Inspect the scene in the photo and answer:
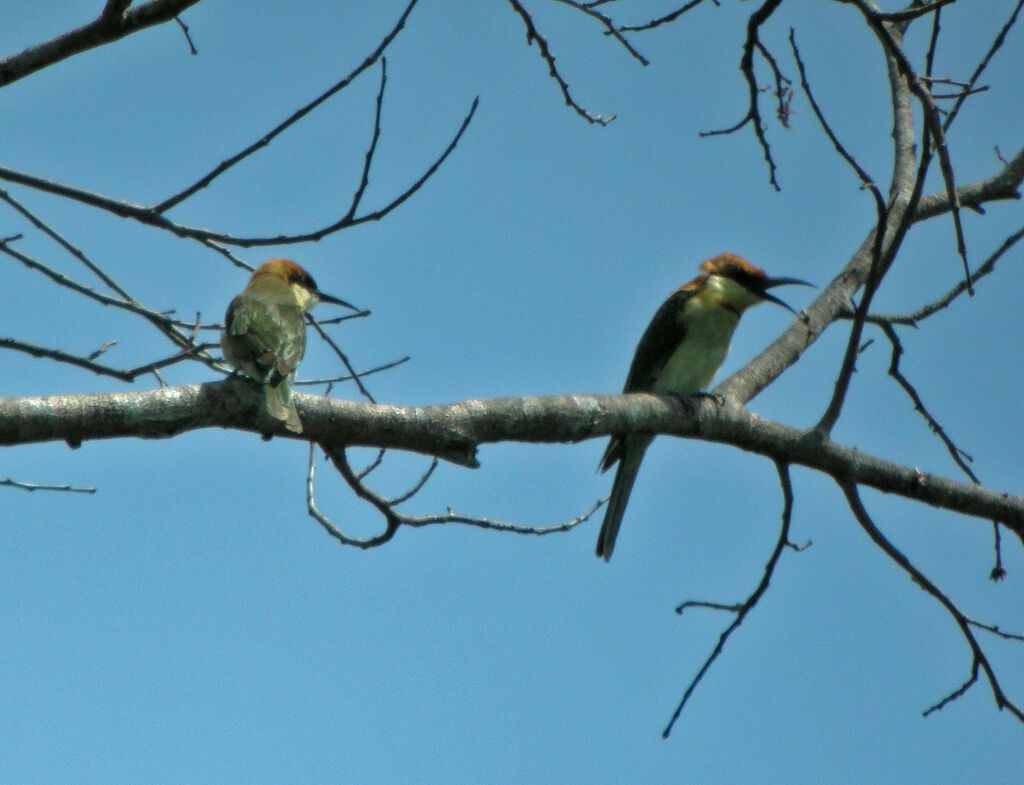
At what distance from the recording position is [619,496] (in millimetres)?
5090

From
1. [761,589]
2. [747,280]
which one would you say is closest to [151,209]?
[761,589]

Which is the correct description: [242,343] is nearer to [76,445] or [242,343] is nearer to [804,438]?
[76,445]

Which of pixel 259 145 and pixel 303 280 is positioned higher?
pixel 303 280

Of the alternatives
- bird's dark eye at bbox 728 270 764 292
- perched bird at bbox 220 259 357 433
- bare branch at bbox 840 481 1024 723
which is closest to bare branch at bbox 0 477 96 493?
perched bird at bbox 220 259 357 433

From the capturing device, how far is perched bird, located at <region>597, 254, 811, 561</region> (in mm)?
5031

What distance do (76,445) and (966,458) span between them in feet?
9.96

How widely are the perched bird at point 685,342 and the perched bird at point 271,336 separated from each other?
5.54 ft

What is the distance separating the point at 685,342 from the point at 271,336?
238 centimetres

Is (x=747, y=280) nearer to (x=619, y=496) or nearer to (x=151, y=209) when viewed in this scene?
(x=619, y=496)

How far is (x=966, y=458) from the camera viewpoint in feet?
12.4

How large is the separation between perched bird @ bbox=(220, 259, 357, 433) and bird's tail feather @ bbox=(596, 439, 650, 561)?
1727mm

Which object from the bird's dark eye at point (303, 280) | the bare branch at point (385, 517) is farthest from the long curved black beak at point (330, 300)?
the bare branch at point (385, 517)

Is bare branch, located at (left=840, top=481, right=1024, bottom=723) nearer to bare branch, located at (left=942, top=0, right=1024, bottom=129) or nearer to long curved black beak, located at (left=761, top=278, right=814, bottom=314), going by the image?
bare branch, located at (left=942, top=0, right=1024, bottom=129)

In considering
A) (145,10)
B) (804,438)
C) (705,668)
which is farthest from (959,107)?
(145,10)
